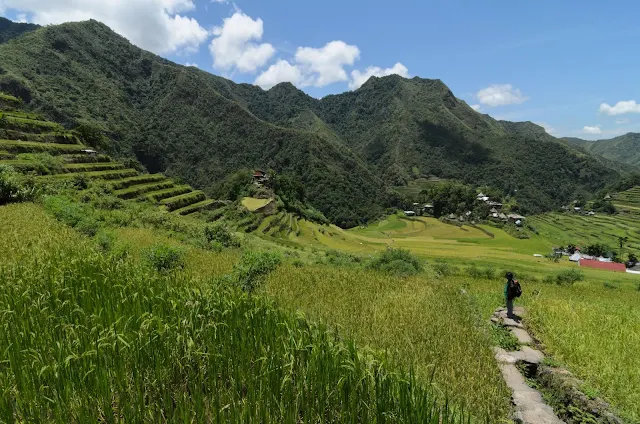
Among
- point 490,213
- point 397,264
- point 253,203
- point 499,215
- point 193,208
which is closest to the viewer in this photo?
point 397,264

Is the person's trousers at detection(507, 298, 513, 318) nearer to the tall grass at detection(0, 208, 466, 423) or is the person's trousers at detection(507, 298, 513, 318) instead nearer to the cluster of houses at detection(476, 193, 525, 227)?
the tall grass at detection(0, 208, 466, 423)

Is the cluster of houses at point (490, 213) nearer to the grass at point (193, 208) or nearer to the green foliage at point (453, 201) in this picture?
the green foliage at point (453, 201)

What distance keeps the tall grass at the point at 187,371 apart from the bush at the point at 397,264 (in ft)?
49.0

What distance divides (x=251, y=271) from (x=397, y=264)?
12.4 meters

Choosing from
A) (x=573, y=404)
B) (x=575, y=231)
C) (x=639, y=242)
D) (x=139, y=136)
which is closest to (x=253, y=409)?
(x=573, y=404)

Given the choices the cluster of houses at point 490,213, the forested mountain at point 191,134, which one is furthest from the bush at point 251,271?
the forested mountain at point 191,134

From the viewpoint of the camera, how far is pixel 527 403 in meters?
5.48

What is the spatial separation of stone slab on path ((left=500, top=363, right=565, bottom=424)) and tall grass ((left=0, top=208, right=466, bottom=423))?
149 cm

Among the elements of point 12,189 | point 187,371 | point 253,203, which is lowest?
point 187,371

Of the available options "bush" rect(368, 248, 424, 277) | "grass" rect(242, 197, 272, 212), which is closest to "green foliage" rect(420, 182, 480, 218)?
"grass" rect(242, 197, 272, 212)

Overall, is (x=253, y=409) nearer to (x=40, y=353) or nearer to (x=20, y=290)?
(x=40, y=353)

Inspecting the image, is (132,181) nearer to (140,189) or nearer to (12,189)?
(140,189)

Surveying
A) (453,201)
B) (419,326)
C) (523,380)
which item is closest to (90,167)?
(419,326)

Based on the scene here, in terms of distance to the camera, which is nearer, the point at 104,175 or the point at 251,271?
the point at 251,271
